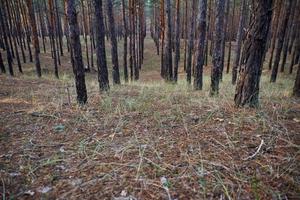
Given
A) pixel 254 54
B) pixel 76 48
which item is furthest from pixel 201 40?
pixel 76 48

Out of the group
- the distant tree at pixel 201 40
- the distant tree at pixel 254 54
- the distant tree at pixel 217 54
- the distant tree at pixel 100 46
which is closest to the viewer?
the distant tree at pixel 254 54

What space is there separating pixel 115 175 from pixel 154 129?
1466 mm

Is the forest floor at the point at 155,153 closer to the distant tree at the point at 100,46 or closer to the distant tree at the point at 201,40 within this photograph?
the distant tree at the point at 100,46

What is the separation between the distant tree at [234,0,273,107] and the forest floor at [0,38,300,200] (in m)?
0.31

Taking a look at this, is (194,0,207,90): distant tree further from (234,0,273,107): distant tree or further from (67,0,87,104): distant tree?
(67,0,87,104): distant tree

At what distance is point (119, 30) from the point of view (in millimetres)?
46031

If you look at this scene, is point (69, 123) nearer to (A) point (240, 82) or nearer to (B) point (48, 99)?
(B) point (48, 99)

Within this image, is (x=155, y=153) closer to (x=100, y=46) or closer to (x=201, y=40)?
(x=100, y=46)

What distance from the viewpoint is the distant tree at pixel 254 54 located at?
416 cm

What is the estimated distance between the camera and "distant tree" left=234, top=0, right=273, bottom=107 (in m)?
4.16

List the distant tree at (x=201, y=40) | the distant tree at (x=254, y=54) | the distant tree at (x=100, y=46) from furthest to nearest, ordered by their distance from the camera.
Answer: the distant tree at (x=100, y=46) < the distant tree at (x=201, y=40) < the distant tree at (x=254, y=54)

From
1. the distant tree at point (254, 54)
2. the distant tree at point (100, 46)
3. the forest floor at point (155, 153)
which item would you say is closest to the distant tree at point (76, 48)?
the forest floor at point (155, 153)

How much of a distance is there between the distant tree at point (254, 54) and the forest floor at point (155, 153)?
0.31 m

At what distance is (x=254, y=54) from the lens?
437 cm
